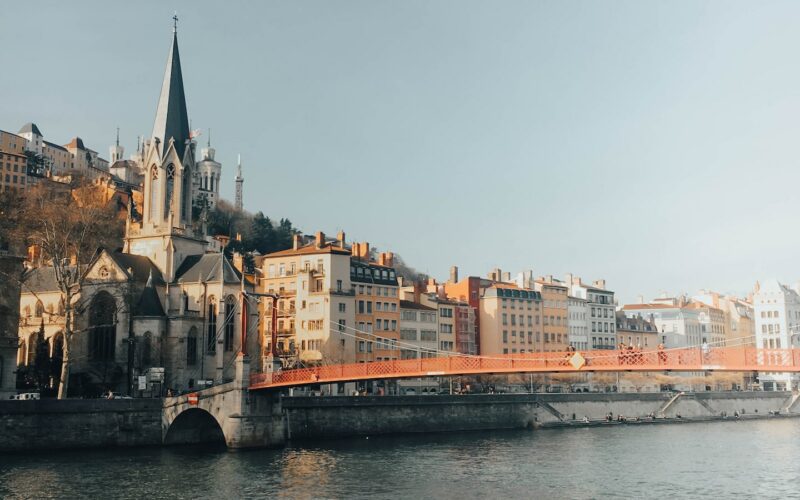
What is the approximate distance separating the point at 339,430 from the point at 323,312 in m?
20.7

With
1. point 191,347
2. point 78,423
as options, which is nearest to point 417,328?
point 191,347

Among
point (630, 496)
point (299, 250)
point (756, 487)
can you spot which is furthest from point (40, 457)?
point (299, 250)

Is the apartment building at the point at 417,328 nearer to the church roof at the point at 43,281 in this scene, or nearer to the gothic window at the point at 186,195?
the gothic window at the point at 186,195

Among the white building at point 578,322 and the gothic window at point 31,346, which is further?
the white building at point 578,322

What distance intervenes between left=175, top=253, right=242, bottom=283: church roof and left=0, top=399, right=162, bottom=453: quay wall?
723 inches

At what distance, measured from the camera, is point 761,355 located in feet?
111

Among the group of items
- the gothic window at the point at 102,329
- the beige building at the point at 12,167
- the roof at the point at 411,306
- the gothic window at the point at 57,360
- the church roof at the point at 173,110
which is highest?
the beige building at the point at 12,167

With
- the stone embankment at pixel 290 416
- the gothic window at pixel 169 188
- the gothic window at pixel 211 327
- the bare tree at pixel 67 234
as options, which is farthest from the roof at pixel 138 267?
the stone embankment at pixel 290 416

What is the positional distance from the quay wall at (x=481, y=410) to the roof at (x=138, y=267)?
1955 centimetres

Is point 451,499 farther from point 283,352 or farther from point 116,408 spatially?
point 283,352

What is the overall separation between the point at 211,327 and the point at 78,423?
816 inches

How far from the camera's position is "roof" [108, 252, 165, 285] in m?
70.7

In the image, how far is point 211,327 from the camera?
70750 millimetres

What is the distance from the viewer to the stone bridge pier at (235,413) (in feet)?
172
